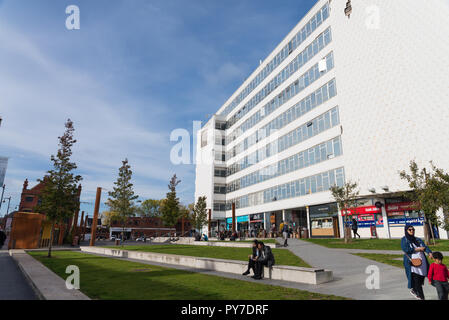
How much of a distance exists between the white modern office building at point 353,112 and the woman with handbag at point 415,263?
69.5 feet

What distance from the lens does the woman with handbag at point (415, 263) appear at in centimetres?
616

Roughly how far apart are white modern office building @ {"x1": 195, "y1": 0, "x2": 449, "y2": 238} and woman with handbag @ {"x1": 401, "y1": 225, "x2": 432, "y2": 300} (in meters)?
21.2

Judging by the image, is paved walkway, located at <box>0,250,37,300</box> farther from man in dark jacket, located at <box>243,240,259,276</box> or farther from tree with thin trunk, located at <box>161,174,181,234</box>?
tree with thin trunk, located at <box>161,174,181,234</box>

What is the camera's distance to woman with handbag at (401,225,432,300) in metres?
6.16

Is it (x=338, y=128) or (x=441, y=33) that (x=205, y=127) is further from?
(x=441, y=33)

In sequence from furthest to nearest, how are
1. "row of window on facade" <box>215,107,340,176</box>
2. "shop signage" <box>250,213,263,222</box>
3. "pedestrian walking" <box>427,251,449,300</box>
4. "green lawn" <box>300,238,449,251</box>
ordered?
"shop signage" <box>250,213,263,222</box>, "row of window on facade" <box>215,107,340,176</box>, "green lawn" <box>300,238,449,251</box>, "pedestrian walking" <box>427,251,449,300</box>

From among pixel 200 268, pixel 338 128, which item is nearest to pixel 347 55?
pixel 338 128

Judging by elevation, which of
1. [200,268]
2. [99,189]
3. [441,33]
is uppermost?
[441,33]

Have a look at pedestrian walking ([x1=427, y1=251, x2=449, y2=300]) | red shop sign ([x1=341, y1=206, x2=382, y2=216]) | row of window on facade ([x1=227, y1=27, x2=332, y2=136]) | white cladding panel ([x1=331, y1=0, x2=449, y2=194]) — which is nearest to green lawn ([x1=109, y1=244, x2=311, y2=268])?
pedestrian walking ([x1=427, y1=251, x2=449, y2=300])

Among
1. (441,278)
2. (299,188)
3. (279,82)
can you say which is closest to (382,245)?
(441,278)
